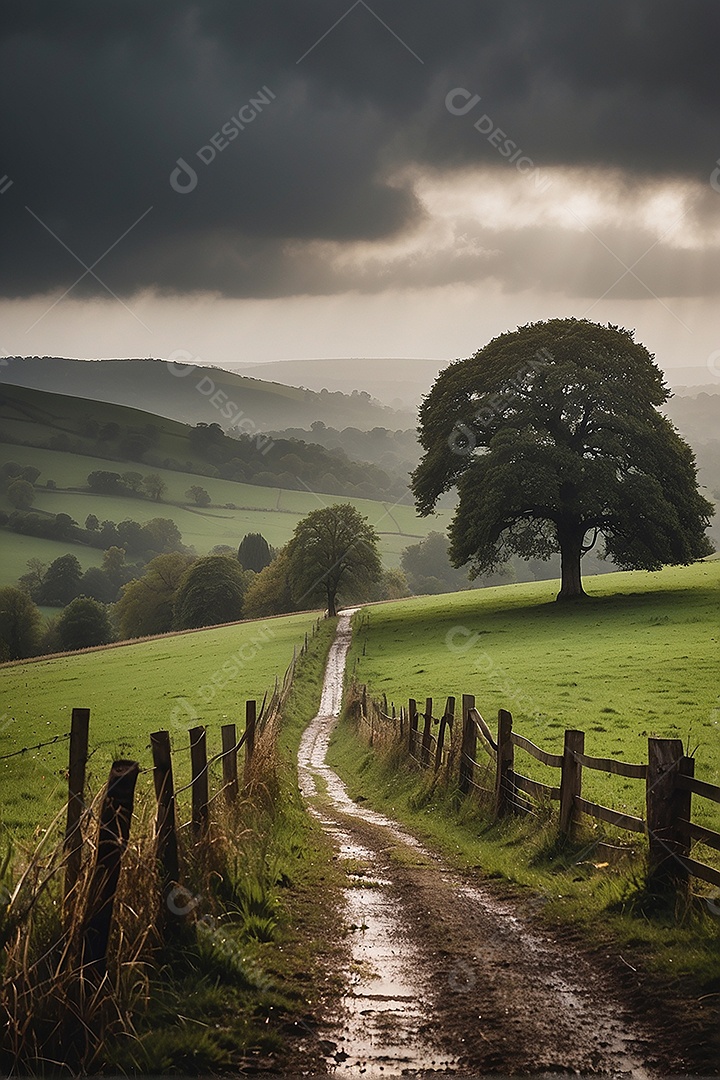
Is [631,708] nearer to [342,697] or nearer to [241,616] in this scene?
[342,697]

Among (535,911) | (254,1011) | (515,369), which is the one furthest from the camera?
(515,369)

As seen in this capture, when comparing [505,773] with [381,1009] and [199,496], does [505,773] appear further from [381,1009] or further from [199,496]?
[199,496]

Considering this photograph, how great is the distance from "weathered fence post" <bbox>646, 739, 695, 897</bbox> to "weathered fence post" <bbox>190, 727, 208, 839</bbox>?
4.28 metres

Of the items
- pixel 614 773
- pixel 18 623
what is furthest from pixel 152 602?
pixel 614 773

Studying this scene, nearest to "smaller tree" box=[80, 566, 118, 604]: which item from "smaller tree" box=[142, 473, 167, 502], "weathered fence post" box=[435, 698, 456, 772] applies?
"smaller tree" box=[142, 473, 167, 502]

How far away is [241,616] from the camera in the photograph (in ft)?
306

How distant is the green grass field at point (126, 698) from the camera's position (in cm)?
1825

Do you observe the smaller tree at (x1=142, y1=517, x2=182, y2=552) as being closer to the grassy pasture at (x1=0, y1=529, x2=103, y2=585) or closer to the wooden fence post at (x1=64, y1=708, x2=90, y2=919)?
the grassy pasture at (x1=0, y1=529, x2=103, y2=585)

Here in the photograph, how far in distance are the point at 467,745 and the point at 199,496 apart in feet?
552

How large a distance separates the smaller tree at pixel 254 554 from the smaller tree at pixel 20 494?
172 feet

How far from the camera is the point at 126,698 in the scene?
35.9 meters

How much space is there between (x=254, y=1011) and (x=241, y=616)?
88.3m

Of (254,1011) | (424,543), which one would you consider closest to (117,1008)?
(254,1011)

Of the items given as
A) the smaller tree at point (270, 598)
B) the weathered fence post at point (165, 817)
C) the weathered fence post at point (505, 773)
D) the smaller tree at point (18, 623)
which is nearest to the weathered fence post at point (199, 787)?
the weathered fence post at point (165, 817)
